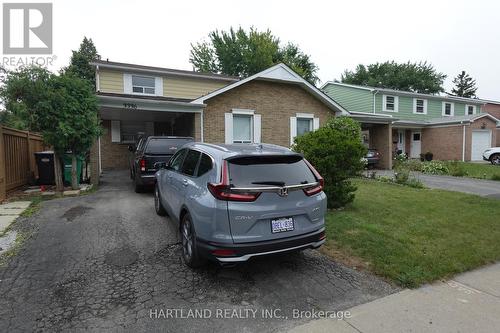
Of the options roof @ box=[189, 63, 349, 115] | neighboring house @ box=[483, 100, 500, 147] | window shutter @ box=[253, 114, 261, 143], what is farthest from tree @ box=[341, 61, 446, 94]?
window shutter @ box=[253, 114, 261, 143]

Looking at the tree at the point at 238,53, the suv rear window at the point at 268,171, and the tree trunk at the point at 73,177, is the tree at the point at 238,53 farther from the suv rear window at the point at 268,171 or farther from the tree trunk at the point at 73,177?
the suv rear window at the point at 268,171

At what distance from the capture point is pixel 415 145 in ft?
84.7

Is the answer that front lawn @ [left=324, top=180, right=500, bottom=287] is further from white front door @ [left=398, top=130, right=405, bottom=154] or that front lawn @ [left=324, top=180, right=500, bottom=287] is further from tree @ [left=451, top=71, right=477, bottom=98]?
tree @ [left=451, top=71, right=477, bottom=98]

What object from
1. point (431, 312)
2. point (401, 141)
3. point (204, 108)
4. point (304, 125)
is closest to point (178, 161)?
point (431, 312)

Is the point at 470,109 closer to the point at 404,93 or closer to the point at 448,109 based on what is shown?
the point at 448,109

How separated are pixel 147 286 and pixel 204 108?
10073 millimetres

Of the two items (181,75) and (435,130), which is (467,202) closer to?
(181,75)

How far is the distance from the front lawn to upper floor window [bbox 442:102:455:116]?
2381 cm

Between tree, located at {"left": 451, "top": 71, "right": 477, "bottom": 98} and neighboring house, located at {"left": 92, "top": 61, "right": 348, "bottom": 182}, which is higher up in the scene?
tree, located at {"left": 451, "top": 71, "right": 477, "bottom": 98}

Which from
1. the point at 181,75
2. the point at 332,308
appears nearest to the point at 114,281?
the point at 332,308

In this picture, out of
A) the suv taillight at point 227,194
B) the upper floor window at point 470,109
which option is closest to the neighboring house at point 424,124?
the upper floor window at point 470,109

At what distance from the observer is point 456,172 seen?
15406mm

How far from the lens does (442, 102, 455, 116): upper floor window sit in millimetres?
28062

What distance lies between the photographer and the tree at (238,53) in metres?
34.0
